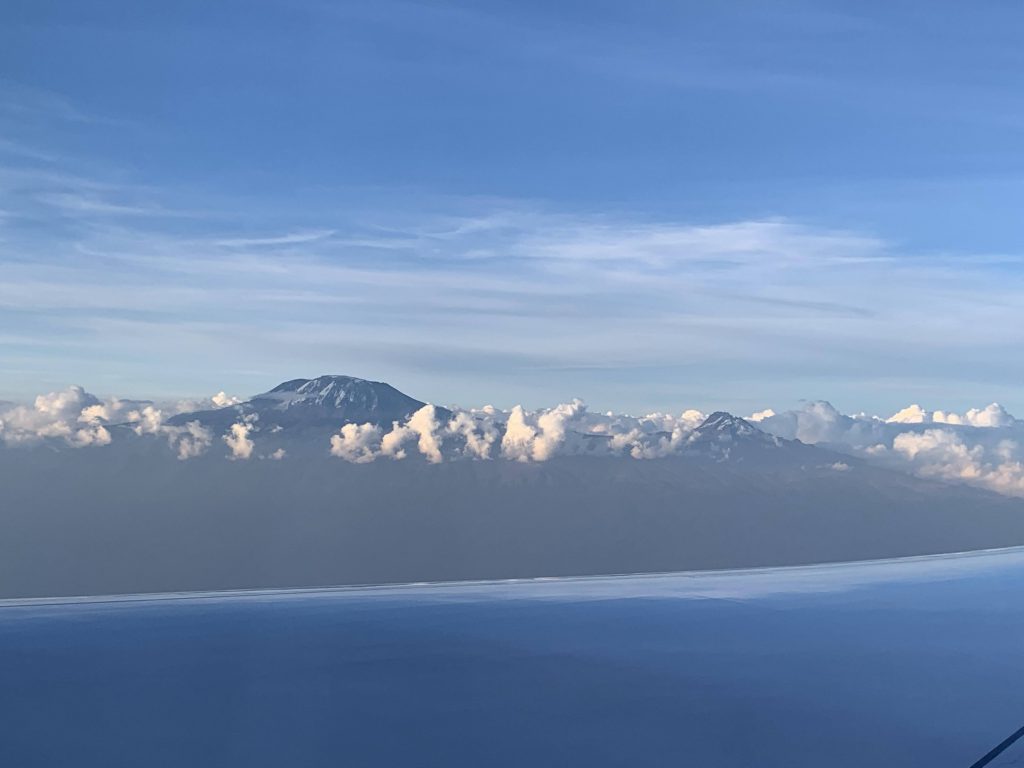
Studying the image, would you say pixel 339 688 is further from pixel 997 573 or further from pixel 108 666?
pixel 997 573

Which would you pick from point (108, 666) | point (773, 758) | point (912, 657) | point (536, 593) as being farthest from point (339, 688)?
point (536, 593)

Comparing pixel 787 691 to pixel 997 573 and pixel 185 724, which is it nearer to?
pixel 185 724

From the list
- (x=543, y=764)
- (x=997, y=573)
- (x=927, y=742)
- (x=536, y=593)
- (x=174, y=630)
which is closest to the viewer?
(x=543, y=764)

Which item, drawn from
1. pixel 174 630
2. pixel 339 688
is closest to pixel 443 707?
pixel 339 688

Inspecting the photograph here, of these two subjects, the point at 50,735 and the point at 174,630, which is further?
the point at 174,630

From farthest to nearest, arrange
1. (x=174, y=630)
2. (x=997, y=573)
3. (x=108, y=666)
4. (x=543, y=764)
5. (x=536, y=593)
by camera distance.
A: 1. (x=997, y=573)
2. (x=536, y=593)
3. (x=174, y=630)
4. (x=108, y=666)
5. (x=543, y=764)

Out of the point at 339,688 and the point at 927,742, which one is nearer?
the point at 927,742

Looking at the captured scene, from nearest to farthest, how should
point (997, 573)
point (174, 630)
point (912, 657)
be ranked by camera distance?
point (912, 657), point (174, 630), point (997, 573)

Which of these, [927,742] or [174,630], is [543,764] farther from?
[174,630]

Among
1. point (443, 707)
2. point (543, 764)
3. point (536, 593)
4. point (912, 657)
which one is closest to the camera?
point (543, 764)
